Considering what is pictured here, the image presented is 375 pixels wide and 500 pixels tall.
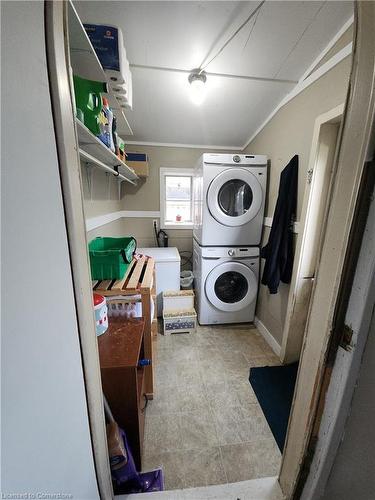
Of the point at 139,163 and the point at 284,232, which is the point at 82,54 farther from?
the point at 284,232

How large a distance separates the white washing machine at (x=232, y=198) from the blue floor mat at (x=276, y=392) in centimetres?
120

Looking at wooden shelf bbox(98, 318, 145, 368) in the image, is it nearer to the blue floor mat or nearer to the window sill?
the blue floor mat

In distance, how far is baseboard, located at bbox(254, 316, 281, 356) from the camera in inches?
72.9

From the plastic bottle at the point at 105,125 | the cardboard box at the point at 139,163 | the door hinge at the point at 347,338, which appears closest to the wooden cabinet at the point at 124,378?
the door hinge at the point at 347,338

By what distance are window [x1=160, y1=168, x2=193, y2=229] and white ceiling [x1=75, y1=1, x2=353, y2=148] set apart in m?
0.83

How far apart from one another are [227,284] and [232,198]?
0.98 metres

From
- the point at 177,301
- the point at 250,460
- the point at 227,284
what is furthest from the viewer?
the point at 227,284

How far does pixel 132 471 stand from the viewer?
2.49 feet

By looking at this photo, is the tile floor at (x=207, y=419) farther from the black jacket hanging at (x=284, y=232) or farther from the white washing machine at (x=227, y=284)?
the black jacket hanging at (x=284, y=232)

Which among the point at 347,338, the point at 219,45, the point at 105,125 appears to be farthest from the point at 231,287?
the point at 219,45

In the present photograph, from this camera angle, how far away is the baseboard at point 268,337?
6.07ft

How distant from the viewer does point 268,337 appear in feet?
6.59

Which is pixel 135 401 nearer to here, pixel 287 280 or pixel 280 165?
pixel 287 280

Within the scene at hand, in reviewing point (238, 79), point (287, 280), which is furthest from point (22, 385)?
point (238, 79)
